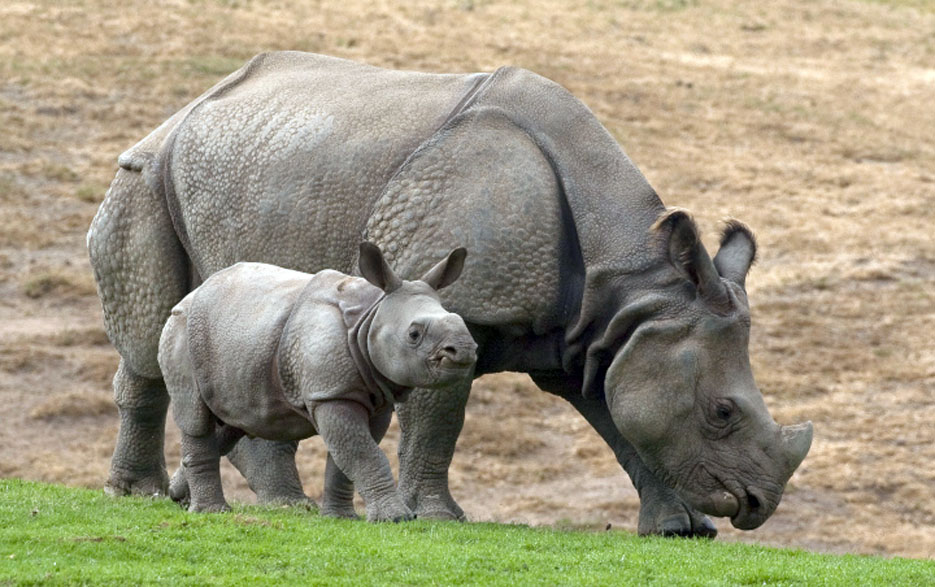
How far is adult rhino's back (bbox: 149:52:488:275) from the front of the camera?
37.9 ft

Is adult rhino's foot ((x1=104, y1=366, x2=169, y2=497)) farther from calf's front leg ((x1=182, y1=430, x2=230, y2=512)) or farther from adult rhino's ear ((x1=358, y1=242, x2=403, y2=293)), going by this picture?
adult rhino's ear ((x1=358, y1=242, x2=403, y2=293))

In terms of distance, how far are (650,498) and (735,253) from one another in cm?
159

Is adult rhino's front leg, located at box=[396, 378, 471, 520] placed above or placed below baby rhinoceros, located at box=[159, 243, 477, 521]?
below

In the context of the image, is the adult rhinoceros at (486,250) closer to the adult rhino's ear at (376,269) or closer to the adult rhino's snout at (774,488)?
the adult rhino's snout at (774,488)

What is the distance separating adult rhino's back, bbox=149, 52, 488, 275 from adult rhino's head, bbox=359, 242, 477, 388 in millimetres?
1877

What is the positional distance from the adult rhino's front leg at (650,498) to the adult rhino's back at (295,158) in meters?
1.78

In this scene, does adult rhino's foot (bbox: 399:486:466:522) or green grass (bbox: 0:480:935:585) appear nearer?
green grass (bbox: 0:480:935:585)

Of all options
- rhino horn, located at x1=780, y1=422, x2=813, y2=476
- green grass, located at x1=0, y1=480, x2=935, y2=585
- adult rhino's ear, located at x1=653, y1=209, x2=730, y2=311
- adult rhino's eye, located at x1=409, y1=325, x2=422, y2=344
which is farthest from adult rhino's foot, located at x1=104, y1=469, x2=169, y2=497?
rhino horn, located at x1=780, y1=422, x2=813, y2=476

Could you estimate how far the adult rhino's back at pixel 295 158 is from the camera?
1155 cm

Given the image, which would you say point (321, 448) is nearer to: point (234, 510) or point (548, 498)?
point (548, 498)

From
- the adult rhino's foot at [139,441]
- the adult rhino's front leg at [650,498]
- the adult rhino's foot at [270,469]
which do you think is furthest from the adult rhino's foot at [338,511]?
the adult rhino's foot at [139,441]

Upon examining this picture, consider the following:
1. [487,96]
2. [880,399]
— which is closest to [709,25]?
[880,399]

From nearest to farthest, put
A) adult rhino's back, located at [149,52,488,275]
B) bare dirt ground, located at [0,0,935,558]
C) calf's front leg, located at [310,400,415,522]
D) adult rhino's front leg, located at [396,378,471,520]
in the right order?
calf's front leg, located at [310,400,415,522] → adult rhino's front leg, located at [396,378,471,520] → adult rhino's back, located at [149,52,488,275] → bare dirt ground, located at [0,0,935,558]

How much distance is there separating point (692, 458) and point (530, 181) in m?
1.93
